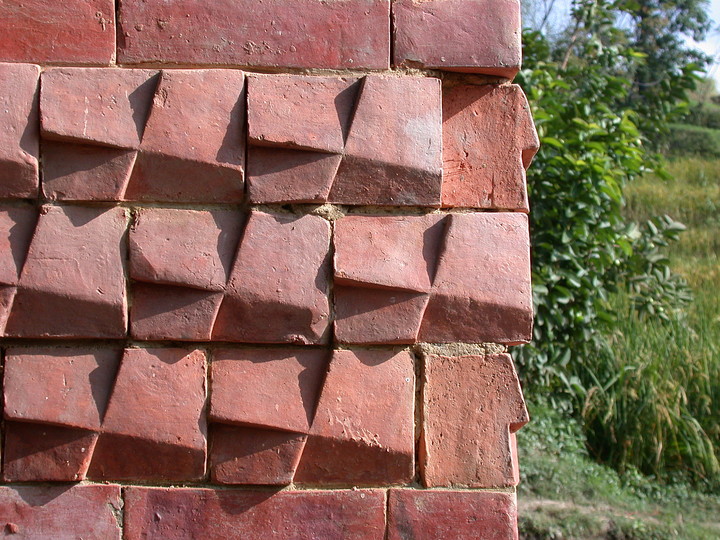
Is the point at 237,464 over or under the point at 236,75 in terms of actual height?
under

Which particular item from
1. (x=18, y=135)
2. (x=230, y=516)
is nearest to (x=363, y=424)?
(x=230, y=516)

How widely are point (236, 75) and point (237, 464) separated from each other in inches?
26.7

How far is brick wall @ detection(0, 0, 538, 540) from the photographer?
131cm

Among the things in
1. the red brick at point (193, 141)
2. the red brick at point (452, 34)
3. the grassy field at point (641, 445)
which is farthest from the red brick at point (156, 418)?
the grassy field at point (641, 445)

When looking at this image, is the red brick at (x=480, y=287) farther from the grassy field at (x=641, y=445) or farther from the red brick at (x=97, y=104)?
the grassy field at (x=641, y=445)

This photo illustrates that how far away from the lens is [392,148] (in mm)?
1341

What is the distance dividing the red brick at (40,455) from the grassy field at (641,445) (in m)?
2.68

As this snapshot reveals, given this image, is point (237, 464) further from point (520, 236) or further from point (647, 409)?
point (647, 409)

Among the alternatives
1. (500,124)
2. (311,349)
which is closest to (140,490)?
(311,349)

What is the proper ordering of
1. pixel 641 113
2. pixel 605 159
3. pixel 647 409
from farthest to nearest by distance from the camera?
pixel 641 113 → pixel 647 409 → pixel 605 159

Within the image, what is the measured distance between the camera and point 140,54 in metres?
1.35

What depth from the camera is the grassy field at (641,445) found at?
3633mm

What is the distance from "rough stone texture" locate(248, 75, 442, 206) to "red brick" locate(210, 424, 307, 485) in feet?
1.34

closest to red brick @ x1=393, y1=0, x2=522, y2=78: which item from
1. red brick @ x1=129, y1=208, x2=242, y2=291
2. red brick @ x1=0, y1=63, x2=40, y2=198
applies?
red brick @ x1=129, y1=208, x2=242, y2=291
